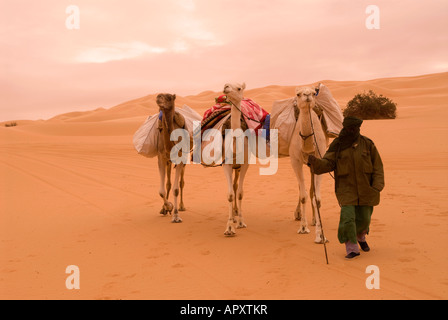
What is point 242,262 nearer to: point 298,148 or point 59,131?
point 298,148

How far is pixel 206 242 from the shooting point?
285 inches

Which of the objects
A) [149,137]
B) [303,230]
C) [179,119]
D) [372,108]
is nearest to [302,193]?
[303,230]

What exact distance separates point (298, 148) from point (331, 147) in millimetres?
1181

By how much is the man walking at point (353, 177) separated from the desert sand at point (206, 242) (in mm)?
432

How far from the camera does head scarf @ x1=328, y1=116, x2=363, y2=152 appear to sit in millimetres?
5992

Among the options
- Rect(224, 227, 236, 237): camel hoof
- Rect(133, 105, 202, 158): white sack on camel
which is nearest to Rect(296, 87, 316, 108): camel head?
Rect(224, 227, 236, 237): camel hoof

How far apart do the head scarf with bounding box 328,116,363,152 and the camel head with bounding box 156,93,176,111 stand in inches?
147

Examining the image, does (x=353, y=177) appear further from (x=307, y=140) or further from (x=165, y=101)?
(x=165, y=101)

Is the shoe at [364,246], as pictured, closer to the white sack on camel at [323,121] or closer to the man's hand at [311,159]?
the man's hand at [311,159]

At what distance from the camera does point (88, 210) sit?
1005 cm

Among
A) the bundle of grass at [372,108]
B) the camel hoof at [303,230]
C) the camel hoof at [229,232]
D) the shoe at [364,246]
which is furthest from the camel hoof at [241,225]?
the bundle of grass at [372,108]

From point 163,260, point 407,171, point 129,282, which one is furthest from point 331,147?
point 407,171

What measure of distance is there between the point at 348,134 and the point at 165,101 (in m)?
3.95
